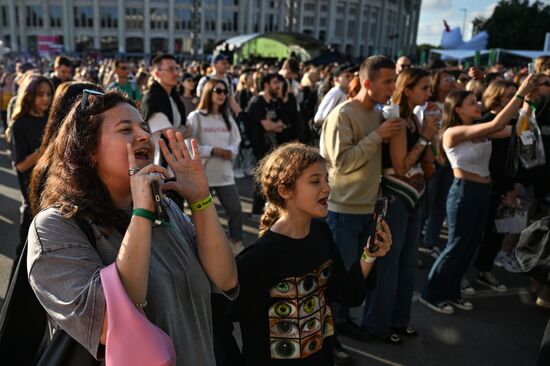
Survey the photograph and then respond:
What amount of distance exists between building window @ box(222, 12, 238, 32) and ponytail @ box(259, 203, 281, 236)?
272 feet

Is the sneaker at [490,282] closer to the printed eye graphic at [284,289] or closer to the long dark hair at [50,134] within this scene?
the printed eye graphic at [284,289]

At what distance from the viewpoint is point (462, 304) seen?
168 inches

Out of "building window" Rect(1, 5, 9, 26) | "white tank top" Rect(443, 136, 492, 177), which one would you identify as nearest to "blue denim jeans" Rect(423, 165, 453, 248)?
"white tank top" Rect(443, 136, 492, 177)

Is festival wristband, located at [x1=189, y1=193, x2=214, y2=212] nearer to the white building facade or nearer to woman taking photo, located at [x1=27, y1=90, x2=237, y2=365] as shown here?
woman taking photo, located at [x1=27, y1=90, x2=237, y2=365]

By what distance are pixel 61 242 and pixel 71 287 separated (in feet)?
0.43

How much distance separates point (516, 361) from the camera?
3.52 metres

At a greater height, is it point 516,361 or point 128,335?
point 128,335

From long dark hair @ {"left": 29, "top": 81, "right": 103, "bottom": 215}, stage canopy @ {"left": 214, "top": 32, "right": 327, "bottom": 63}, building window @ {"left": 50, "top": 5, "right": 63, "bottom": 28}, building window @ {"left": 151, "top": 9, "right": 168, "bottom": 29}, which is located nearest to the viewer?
long dark hair @ {"left": 29, "top": 81, "right": 103, "bottom": 215}

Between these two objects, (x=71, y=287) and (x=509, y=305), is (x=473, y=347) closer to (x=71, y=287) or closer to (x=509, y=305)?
(x=509, y=305)

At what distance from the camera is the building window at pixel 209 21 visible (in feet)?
262

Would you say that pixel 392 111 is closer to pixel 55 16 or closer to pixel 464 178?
pixel 464 178

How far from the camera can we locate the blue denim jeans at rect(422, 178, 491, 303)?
3.92 meters

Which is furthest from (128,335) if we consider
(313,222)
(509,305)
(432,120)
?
(509,305)

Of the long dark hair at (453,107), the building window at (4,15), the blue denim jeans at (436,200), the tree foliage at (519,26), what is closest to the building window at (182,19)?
the building window at (4,15)
